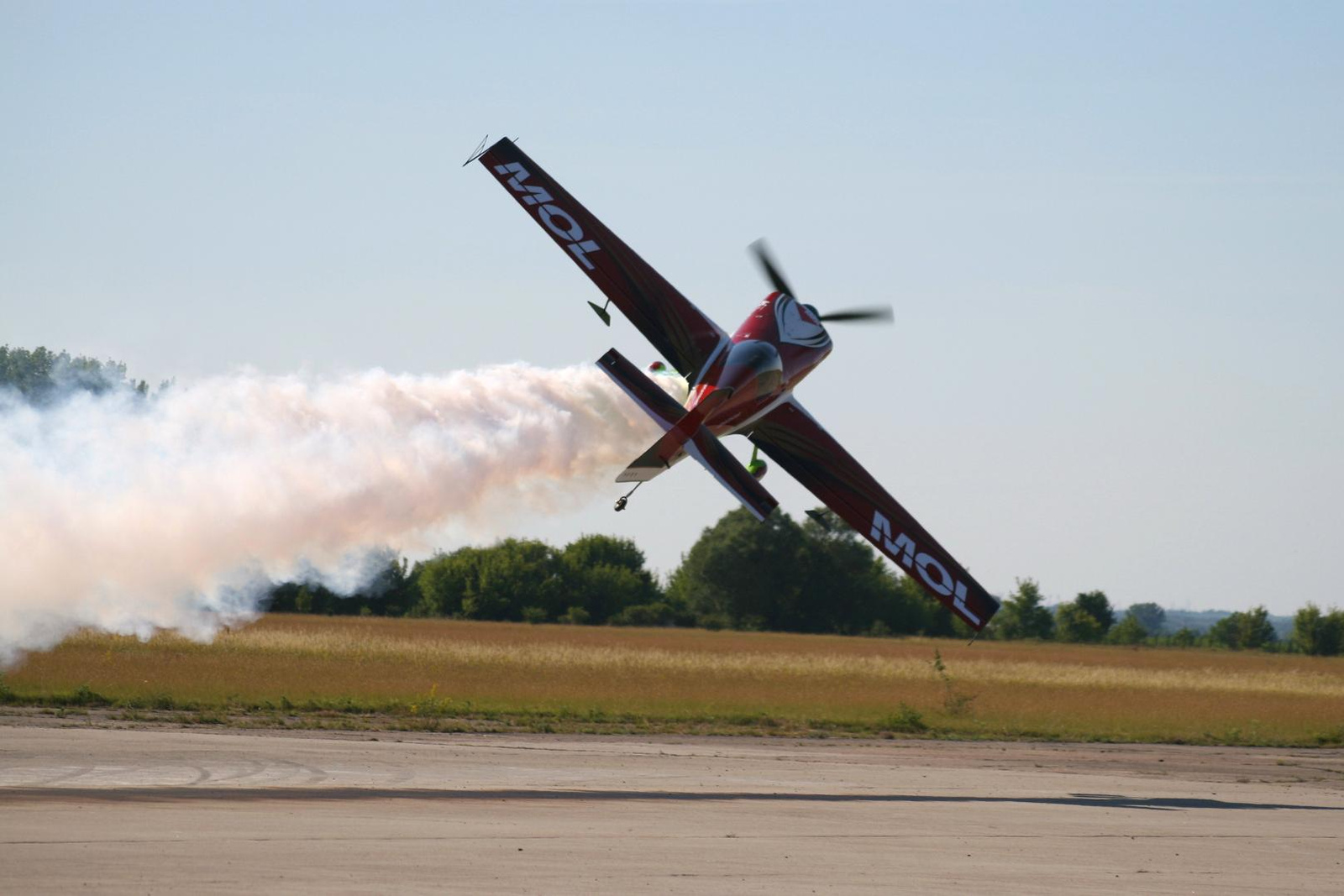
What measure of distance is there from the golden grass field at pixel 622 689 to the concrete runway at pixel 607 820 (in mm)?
5815

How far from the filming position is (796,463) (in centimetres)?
3162

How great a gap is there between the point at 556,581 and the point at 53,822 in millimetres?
87544

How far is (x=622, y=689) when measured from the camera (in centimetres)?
4703

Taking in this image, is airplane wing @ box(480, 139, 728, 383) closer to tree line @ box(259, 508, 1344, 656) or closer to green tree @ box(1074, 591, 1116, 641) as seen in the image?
tree line @ box(259, 508, 1344, 656)

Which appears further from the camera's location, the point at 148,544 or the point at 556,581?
the point at 556,581

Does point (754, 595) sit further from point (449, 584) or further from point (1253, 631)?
point (1253, 631)

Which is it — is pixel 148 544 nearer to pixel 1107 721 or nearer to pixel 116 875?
pixel 116 875

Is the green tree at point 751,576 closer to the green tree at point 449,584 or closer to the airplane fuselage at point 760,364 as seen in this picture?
the green tree at point 449,584

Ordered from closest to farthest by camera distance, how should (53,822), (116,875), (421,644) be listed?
1. (116,875)
2. (53,822)
3. (421,644)

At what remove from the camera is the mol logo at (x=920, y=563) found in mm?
30016

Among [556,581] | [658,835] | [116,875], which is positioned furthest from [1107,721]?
[556,581]

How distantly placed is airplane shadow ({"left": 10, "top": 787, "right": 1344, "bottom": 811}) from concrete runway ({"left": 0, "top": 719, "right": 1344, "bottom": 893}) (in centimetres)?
9

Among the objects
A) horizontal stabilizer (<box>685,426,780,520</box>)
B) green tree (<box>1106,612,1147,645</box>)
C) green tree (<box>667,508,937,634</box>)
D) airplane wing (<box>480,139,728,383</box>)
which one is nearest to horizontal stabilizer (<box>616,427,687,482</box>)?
horizontal stabilizer (<box>685,426,780,520</box>)

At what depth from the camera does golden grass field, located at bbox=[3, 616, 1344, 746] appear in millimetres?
37031
